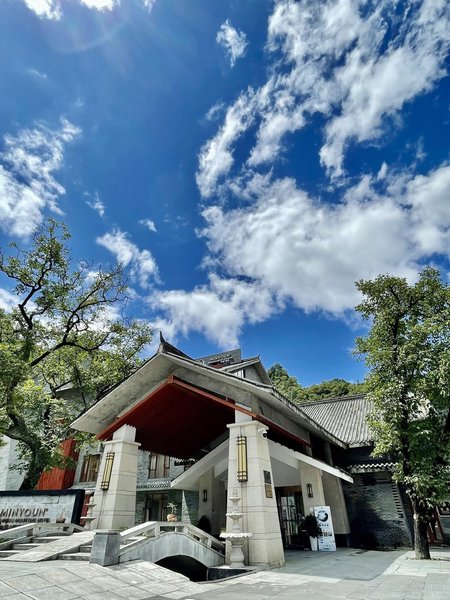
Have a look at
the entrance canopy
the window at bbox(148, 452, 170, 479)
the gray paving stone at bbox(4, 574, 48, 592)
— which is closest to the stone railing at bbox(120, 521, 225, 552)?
the gray paving stone at bbox(4, 574, 48, 592)

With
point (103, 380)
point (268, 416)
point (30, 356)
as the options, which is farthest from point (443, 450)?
point (30, 356)

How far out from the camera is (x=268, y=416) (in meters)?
11.0

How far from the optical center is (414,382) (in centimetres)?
1023

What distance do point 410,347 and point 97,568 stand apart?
380 inches

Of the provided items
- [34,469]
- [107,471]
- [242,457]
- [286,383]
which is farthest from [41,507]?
[286,383]

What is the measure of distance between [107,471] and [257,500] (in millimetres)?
4763

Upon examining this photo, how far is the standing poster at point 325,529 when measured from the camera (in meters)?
12.3

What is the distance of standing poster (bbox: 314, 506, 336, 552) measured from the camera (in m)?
12.3

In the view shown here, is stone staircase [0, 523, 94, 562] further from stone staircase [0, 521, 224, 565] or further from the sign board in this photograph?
the sign board

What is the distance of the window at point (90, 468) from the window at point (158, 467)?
10.9 ft

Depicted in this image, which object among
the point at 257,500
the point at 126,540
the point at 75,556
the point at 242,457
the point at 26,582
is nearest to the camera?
the point at 26,582

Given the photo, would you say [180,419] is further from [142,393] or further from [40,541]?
[40,541]

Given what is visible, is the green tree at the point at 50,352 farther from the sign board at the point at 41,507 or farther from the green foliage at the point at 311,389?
the green foliage at the point at 311,389

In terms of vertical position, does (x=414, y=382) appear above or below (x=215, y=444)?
above
